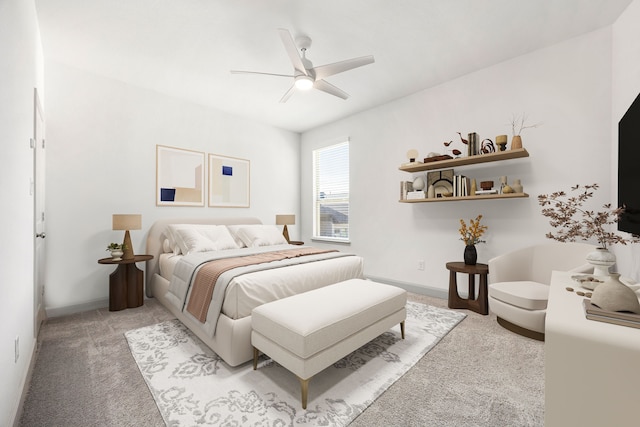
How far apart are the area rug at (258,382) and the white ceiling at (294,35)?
291 centimetres

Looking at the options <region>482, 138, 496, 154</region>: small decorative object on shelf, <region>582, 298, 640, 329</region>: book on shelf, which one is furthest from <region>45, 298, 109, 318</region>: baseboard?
<region>482, 138, 496, 154</region>: small decorative object on shelf

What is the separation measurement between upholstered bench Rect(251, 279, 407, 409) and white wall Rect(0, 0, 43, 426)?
4.22ft

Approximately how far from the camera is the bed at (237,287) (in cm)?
199

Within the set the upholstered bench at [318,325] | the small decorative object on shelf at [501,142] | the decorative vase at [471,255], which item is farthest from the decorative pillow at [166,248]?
the small decorative object on shelf at [501,142]

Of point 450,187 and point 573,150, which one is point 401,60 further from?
point 573,150

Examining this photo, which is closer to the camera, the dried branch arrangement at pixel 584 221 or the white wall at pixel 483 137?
the dried branch arrangement at pixel 584 221

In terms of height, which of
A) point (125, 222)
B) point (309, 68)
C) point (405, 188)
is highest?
point (309, 68)

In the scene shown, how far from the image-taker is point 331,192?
5.28m

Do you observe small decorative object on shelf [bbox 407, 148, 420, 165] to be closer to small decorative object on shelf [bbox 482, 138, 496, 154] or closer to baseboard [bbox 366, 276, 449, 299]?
small decorative object on shelf [bbox 482, 138, 496, 154]

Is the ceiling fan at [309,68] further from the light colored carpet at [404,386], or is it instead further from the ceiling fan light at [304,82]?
the light colored carpet at [404,386]

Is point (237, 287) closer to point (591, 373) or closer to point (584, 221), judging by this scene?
point (591, 373)

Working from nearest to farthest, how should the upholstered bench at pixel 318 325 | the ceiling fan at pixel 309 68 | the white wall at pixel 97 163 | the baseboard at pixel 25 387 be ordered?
the baseboard at pixel 25 387
the upholstered bench at pixel 318 325
the ceiling fan at pixel 309 68
the white wall at pixel 97 163

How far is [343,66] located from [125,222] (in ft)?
9.93

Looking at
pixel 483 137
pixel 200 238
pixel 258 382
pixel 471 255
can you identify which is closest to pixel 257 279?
pixel 258 382
